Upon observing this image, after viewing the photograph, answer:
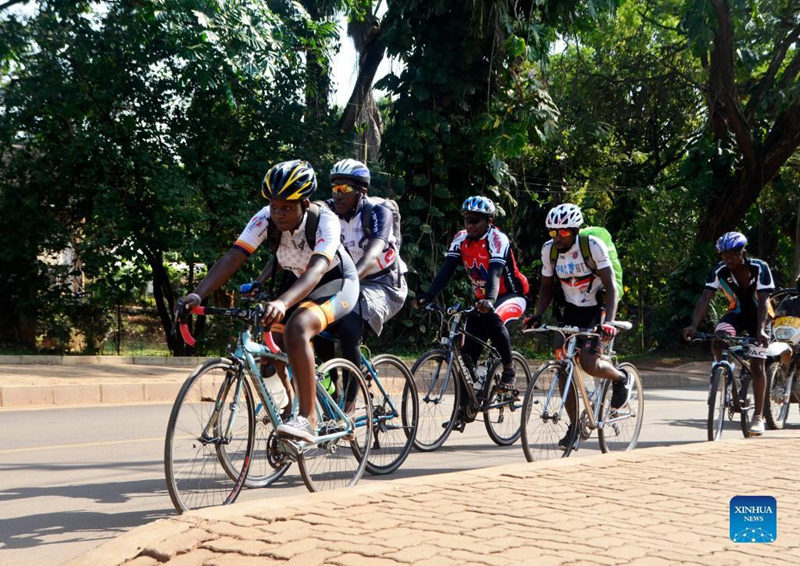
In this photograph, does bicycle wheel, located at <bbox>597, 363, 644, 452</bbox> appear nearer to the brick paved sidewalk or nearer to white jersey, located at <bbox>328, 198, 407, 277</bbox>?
the brick paved sidewalk

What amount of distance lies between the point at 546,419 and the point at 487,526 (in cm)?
308

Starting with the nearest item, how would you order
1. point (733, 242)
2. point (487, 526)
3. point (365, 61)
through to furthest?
1. point (487, 526)
2. point (733, 242)
3. point (365, 61)

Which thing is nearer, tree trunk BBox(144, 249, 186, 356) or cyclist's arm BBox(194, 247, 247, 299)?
cyclist's arm BBox(194, 247, 247, 299)

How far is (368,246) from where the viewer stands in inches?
272

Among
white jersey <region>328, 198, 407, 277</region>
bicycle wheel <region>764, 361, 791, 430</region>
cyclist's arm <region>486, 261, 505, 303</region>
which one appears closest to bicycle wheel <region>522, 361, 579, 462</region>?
cyclist's arm <region>486, 261, 505, 303</region>

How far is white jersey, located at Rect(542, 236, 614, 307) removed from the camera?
7754mm

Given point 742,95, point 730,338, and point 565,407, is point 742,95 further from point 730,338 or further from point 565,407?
point 565,407

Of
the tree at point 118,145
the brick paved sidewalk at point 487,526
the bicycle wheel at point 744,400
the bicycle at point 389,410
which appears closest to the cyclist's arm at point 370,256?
the bicycle at point 389,410

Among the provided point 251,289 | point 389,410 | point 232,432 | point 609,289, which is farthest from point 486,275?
point 232,432

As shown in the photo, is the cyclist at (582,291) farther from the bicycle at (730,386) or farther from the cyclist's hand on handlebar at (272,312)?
the cyclist's hand on handlebar at (272,312)

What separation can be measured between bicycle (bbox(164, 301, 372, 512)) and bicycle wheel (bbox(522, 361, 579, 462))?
→ 1.87 metres

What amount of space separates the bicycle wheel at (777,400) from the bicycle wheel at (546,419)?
3.18 meters

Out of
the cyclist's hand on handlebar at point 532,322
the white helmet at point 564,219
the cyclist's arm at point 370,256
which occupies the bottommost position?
the cyclist's hand on handlebar at point 532,322

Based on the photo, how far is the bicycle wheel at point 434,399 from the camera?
7805mm
